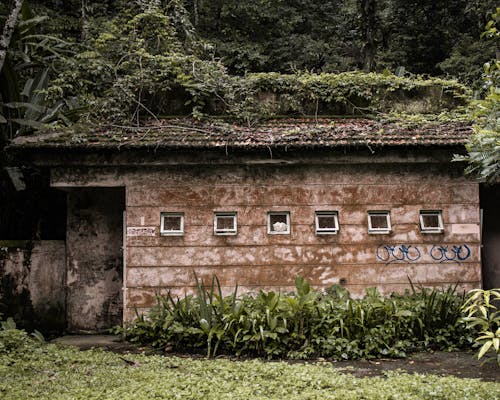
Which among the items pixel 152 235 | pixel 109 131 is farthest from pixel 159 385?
pixel 109 131

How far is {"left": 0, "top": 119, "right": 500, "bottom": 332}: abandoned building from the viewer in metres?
9.06

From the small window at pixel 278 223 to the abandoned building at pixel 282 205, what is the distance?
0.08 feet

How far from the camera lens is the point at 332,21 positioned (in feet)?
76.3

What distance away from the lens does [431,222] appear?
9.38 meters

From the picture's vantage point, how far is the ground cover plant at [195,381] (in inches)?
209

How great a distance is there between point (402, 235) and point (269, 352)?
11.5ft

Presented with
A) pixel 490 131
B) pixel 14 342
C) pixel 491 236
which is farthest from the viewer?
pixel 491 236

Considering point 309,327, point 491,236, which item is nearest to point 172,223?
point 309,327

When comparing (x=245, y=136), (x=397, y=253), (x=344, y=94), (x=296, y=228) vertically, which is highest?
(x=344, y=94)

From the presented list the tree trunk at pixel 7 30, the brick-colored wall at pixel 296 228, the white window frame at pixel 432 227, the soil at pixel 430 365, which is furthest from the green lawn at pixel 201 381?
the tree trunk at pixel 7 30

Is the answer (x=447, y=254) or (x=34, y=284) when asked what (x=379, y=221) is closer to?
(x=447, y=254)

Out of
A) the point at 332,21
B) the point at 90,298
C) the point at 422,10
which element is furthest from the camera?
the point at 332,21

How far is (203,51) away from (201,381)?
10.6 m

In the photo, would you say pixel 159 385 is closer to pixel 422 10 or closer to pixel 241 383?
pixel 241 383
